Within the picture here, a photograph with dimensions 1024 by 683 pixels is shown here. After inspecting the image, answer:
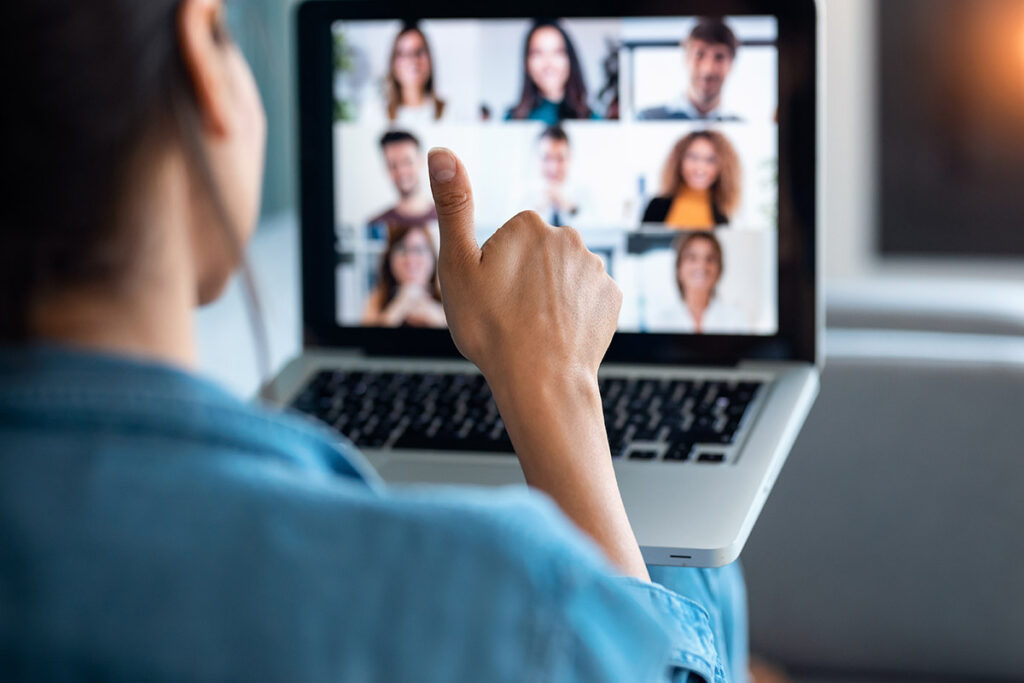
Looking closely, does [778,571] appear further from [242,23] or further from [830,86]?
[830,86]

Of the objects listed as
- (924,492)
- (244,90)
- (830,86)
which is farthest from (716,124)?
(830,86)

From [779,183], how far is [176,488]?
0.70 metres

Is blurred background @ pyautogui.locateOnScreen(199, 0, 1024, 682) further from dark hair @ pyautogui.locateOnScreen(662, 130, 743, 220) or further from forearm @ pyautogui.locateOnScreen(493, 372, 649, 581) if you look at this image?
forearm @ pyautogui.locateOnScreen(493, 372, 649, 581)

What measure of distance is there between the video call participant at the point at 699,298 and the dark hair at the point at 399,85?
0.77 ft

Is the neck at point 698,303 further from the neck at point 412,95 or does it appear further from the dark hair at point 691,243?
the neck at point 412,95

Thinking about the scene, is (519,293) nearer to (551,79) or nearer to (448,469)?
(448,469)

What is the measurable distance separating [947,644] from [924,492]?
163 mm

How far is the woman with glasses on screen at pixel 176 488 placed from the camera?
1.13 ft

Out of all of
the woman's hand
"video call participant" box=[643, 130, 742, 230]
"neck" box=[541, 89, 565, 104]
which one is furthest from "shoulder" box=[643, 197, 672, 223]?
the woman's hand

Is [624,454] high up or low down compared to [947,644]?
up

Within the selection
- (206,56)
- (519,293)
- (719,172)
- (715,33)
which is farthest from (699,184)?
(206,56)

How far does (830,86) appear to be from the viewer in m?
3.09

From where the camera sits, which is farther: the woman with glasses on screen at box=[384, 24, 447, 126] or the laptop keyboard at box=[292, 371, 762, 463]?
the woman with glasses on screen at box=[384, 24, 447, 126]

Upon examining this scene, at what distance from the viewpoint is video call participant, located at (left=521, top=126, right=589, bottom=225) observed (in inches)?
38.7
